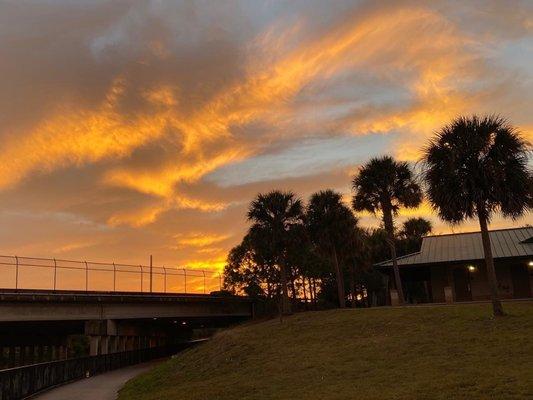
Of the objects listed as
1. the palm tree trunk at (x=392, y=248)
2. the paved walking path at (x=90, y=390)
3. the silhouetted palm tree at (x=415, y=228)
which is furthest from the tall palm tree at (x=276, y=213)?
the silhouetted palm tree at (x=415, y=228)

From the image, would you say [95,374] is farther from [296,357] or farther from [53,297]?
[296,357]

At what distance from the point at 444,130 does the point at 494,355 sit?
14842mm

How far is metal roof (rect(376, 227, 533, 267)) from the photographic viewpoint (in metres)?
46.3

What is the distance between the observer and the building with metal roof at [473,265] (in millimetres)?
45562

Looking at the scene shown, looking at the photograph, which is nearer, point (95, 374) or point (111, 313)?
point (95, 374)

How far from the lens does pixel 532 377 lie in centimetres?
1517

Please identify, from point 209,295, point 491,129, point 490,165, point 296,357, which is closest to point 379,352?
point 296,357

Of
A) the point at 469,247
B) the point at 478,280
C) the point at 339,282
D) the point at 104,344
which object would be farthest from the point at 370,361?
the point at 104,344

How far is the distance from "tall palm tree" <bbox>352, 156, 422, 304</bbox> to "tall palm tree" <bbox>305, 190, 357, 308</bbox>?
178 inches

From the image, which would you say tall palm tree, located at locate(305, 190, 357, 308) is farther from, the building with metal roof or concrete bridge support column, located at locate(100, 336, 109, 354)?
concrete bridge support column, located at locate(100, 336, 109, 354)

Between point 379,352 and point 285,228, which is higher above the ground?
point 285,228

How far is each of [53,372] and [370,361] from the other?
2199 cm

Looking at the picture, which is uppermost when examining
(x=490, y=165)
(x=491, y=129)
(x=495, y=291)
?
(x=491, y=129)

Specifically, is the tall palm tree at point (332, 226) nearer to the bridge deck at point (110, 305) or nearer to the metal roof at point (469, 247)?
the metal roof at point (469, 247)
